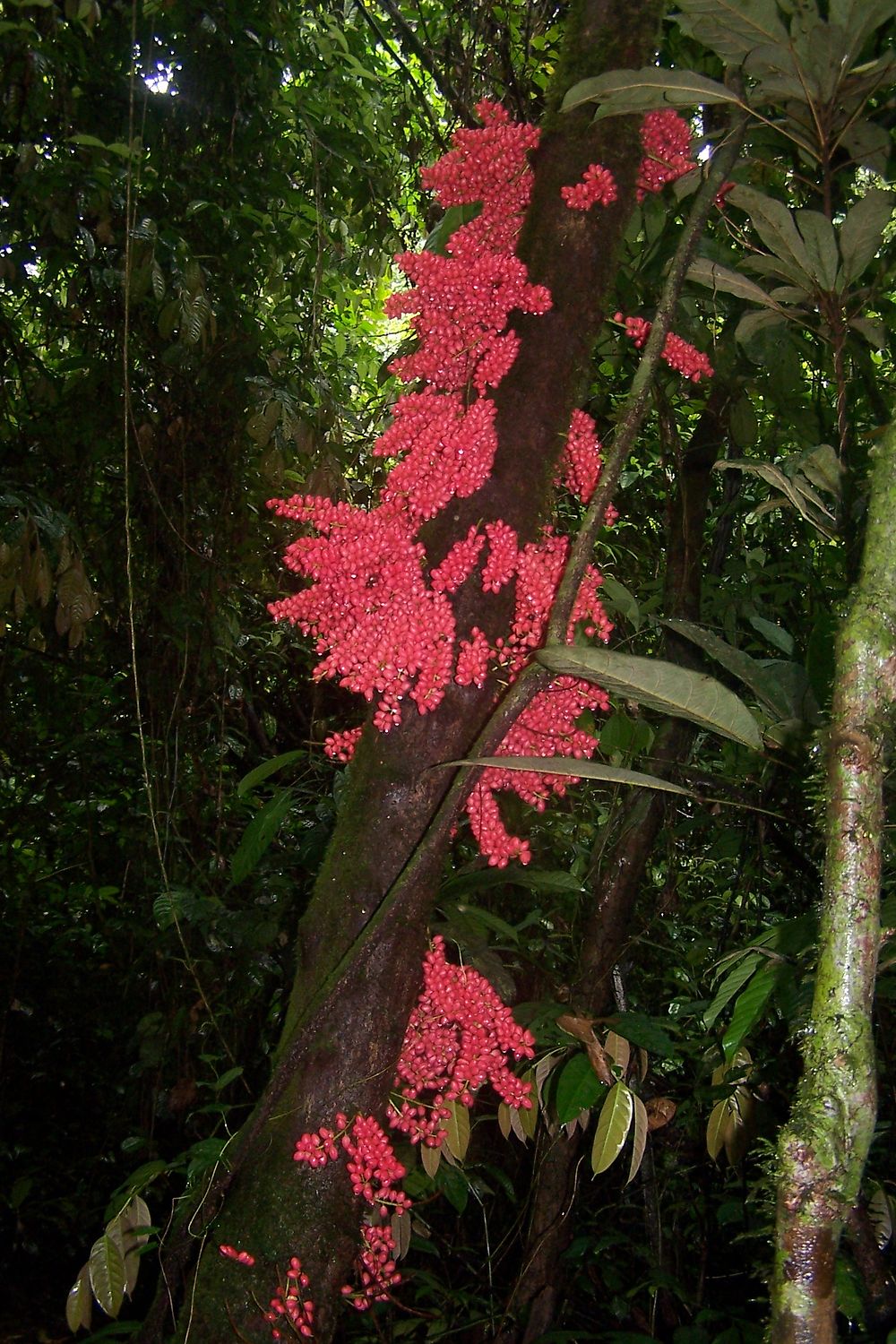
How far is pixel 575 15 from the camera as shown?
1398 mm

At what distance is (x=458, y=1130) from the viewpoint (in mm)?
1549

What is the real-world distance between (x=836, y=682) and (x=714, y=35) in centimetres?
103

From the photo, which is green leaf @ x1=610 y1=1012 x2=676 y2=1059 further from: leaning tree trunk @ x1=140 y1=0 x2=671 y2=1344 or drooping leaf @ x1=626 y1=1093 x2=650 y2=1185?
leaning tree trunk @ x1=140 y1=0 x2=671 y2=1344

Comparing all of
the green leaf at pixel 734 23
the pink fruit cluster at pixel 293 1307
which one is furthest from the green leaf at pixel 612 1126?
the green leaf at pixel 734 23

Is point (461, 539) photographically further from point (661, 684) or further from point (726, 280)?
point (726, 280)

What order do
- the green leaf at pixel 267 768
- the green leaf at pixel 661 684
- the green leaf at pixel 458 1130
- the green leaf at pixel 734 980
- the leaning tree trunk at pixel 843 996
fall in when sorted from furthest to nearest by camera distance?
the green leaf at pixel 267 768 → the green leaf at pixel 458 1130 → the green leaf at pixel 734 980 → the green leaf at pixel 661 684 → the leaning tree trunk at pixel 843 996

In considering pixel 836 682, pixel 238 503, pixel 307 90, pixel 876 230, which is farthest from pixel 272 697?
pixel 836 682

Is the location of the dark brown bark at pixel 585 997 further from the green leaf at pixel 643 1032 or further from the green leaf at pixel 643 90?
the green leaf at pixel 643 90

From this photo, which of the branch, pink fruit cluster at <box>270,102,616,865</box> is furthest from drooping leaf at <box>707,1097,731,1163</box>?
the branch

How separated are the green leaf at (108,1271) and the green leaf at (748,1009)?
966mm

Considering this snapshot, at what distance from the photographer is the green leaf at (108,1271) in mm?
1443

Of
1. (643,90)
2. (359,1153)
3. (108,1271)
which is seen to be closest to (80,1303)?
(108,1271)

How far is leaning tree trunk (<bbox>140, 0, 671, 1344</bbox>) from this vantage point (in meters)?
1.06

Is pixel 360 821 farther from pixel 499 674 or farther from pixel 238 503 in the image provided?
pixel 238 503
